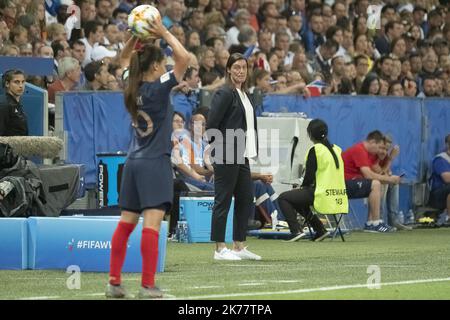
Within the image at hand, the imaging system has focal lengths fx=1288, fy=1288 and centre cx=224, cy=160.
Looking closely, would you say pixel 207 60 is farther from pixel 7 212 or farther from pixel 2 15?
pixel 7 212

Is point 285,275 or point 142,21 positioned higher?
point 142,21

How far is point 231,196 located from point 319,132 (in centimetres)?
389

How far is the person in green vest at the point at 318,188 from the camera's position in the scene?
1747 cm

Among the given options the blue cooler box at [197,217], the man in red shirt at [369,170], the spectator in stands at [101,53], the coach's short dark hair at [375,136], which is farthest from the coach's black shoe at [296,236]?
the spectator in stands at [101,53]

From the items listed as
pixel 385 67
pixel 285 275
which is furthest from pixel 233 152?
pixel 385 67

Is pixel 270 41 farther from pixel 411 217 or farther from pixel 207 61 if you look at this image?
pixel 411 217

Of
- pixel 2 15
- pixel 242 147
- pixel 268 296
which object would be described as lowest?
pixel 268 296

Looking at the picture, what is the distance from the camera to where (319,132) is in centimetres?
1755

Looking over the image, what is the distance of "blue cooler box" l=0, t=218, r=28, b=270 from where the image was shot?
12.4 meters
